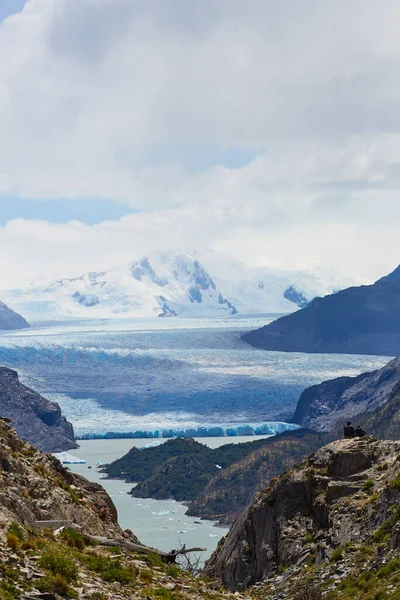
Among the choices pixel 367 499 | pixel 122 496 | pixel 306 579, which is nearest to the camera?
pixel 306 579

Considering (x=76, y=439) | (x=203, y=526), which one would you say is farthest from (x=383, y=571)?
(x=76, y=439)

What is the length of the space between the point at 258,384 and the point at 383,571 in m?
173

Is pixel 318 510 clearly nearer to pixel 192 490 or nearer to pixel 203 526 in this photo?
pixel 203 526

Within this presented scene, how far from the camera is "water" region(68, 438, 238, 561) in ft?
363

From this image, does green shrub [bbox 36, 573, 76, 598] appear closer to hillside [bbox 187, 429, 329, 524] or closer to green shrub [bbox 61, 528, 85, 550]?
green shrub [bbox 61, 528, 85, 550]

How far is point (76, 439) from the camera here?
185375mm

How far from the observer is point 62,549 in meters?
19.0

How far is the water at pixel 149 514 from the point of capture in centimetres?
11075

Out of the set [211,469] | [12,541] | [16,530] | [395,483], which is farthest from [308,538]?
[211,469]

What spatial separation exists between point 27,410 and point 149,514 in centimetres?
6901

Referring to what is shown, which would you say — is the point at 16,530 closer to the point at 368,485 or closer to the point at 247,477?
the point at 368,485

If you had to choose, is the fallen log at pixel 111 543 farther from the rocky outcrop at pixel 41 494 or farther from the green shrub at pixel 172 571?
the green shrub at pixel 172 571

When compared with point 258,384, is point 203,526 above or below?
→ below

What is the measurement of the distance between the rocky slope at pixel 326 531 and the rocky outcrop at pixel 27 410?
518 ft
